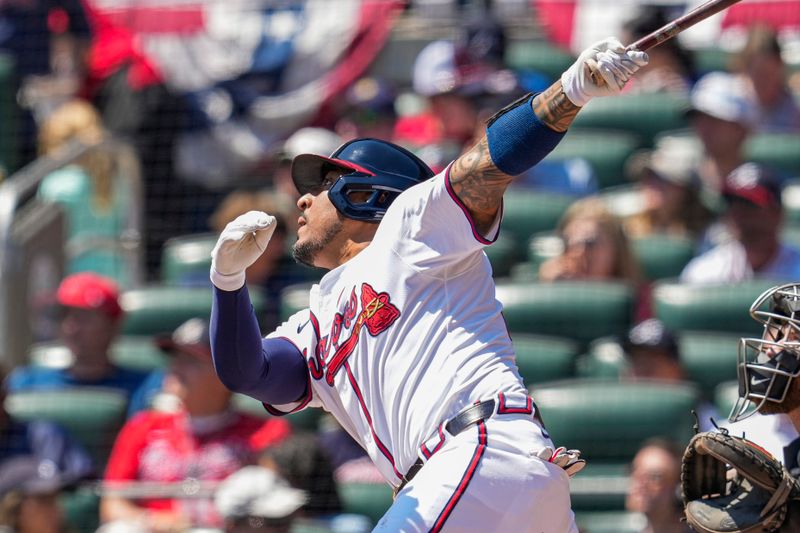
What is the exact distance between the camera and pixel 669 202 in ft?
18.6

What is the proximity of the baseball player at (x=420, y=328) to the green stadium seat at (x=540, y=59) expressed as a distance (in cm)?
378

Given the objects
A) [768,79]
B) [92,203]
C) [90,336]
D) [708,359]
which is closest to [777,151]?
[768,79]

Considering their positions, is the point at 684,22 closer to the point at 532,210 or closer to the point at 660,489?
the point at 660,489

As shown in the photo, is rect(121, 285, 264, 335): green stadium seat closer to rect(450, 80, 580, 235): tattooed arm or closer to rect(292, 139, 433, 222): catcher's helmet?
rect(292, 139, 433, 222): catcher's helmet

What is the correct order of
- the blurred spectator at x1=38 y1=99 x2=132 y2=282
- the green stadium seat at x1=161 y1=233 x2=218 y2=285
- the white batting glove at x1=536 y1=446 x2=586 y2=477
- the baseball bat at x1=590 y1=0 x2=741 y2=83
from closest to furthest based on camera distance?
Answer: the baseball bat at x1=590 y1=0 x2=741 y2=83, the white batting glove at x1=536 y1=446 x2=586 y2=477, the green stadium seat at x1=161 y1=233 x2=218 y2=285, the blurred spectator at x1=38 y1=99 x2=132 y2=282

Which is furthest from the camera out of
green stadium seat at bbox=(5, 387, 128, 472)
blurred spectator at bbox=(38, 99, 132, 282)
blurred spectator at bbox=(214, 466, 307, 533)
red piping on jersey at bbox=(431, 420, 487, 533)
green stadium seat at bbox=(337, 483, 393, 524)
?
blurred spectator at bbox=(38, 99, 132, 282)

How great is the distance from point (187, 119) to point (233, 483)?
3.06 metres

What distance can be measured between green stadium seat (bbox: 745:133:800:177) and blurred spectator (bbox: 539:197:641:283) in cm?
105

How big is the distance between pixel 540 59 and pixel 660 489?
308 cm

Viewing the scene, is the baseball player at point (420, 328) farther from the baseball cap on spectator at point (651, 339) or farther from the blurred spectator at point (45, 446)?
the blurred spectator at point (45, 446)

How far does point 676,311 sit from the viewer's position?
5.29m

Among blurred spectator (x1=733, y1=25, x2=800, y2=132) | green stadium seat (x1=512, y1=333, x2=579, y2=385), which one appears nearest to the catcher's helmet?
green stadium seat (x1=512, y1=333, x2=579, y2=385)

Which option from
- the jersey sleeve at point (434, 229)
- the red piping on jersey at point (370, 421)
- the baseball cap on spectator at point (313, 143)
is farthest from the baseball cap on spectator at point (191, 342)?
the jersey sleeve at point (434, 229)

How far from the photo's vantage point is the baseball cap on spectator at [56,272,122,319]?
5.74m
